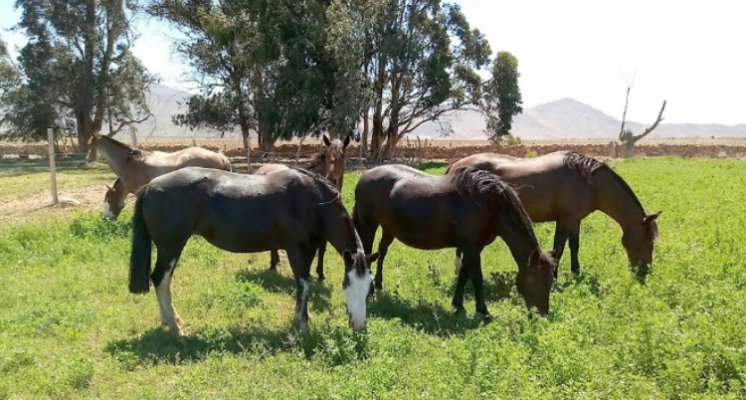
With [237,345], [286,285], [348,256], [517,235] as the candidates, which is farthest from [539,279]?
[286,285]

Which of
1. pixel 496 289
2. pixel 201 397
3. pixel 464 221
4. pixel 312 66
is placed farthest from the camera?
pixel 312 66

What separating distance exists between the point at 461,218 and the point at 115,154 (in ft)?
31.9

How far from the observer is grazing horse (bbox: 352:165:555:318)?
7.04 metres

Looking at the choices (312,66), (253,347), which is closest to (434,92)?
(312,66)

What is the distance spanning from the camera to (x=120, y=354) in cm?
610

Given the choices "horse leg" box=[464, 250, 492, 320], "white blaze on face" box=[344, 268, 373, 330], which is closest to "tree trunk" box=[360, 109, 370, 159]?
"horse leg" box=[464, 250, 492, 320]

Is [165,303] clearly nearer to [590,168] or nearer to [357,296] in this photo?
[357,296]

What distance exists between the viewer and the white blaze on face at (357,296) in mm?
6324

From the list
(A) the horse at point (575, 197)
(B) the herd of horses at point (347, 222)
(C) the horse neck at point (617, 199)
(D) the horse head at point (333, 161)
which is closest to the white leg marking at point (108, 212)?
(D) the horse head at point (333, 161)

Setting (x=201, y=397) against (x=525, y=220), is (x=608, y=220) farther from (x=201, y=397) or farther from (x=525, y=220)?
(x=201, y=397)

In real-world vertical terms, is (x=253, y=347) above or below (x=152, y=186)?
below

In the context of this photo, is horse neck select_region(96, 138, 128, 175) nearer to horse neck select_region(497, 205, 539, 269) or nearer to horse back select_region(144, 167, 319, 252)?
horse back select_region(144, 167, 319, 252)

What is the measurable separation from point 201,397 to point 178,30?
33285mm

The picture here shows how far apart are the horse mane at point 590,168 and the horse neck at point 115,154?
1012 centimetres
